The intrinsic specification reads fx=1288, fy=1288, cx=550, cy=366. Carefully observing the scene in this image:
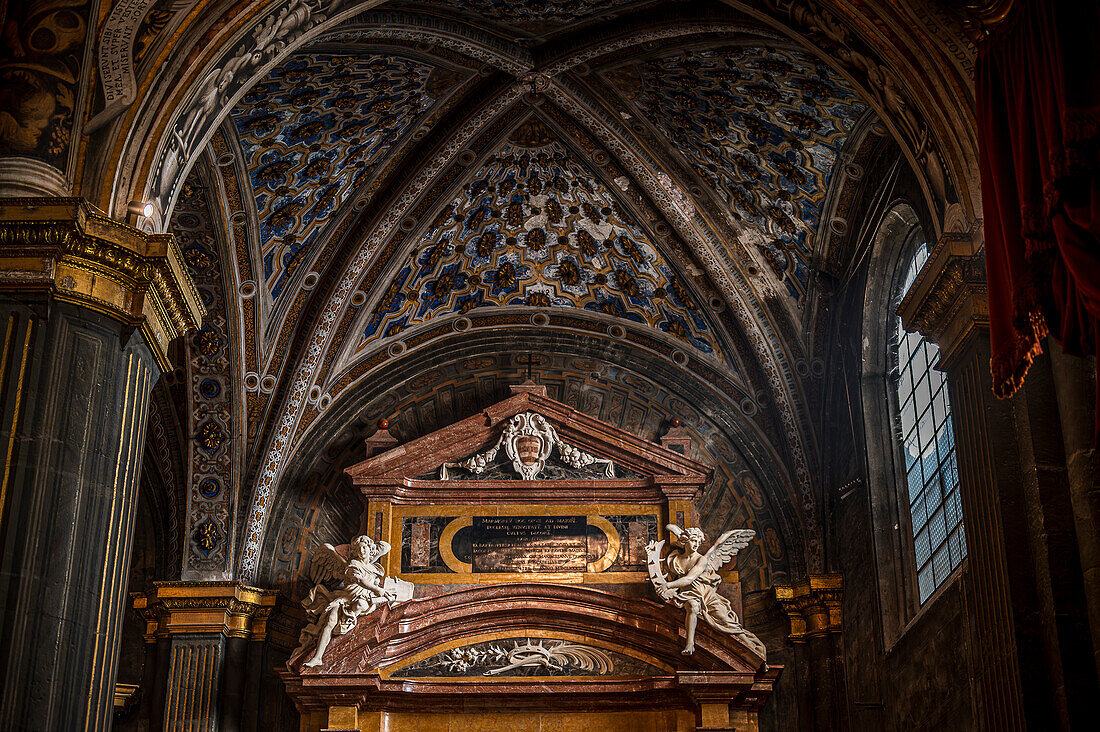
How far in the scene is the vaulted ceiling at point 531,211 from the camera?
11.7m

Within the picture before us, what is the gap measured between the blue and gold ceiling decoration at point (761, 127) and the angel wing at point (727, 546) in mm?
2596

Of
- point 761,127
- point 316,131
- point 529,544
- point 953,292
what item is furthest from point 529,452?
point 953,292

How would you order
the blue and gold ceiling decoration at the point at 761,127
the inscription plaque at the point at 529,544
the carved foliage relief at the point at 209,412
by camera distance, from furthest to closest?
the carved foliage relief at the point at 209,412 < the inscription plaque at the point at 529,544 < the blue and gold ceiling decoration at the point at 761,127

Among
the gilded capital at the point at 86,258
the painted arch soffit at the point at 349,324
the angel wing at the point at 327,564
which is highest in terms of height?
the painted arch soffit at the point at 349,324

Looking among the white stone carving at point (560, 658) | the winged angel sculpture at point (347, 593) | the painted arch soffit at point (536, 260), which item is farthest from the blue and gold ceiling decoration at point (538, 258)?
the white stone carving at point (560, 658)

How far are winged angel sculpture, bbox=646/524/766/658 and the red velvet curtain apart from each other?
544 cm

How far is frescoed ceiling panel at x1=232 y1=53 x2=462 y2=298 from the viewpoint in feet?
38.3

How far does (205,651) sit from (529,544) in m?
3.23

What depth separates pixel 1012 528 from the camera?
23.8ft

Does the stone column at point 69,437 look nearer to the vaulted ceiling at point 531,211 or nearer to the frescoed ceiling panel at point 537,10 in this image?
the vaulted ceiling at point 531,211

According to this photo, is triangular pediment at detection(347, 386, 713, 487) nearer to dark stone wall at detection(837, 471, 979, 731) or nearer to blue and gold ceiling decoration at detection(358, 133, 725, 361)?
blue and gold ceiling decoration at detection(358, 133, 725, 361)

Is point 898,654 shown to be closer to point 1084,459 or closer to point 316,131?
point 1084,459

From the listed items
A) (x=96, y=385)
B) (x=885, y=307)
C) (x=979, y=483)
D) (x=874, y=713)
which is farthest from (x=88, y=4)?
(x=874, y=713)

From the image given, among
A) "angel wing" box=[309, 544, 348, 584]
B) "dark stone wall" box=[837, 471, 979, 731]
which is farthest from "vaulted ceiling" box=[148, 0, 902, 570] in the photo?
"dark stone wall" box=[837, 471, 979, 731]
